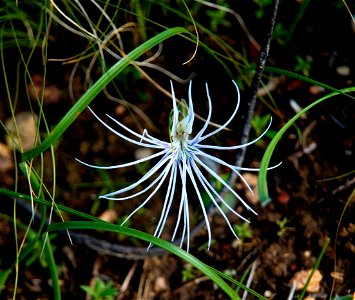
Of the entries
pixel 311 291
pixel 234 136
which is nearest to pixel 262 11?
pixel 234 136

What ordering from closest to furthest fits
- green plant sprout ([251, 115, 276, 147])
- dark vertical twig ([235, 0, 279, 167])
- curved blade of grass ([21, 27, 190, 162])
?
1. curved blade of grass ([21, 27, 190, 162])
2. dark vertical twig ([235, 0, 279, 167])
3. green plant sprout ([251, 115, 276, 147])

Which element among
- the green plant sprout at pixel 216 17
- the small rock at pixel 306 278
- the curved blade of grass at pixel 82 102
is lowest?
the small rock at pixel 306 278

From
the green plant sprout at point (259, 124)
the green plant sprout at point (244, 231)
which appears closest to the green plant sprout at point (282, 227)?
the green plant sprout at point (244, 231)

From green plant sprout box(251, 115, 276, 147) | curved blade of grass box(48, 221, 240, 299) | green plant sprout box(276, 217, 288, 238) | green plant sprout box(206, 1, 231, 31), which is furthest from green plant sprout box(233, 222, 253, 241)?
green plant sprout box(206, 1, 231, 31)

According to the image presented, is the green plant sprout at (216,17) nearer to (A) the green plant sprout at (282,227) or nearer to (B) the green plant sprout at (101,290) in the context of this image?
(A) the green plant sprout at (282,227)

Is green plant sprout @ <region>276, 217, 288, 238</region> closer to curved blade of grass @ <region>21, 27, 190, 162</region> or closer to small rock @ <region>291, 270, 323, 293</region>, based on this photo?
small rock @ <region>291, 270, 323, 293</region>

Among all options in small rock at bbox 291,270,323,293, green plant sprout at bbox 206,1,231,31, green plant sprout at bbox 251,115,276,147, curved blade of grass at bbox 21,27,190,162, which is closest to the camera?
curved blade of grass at bbox 21,27,190,162

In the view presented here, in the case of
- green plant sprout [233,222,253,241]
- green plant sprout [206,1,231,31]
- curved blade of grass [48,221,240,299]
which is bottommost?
green plant sprout [233,222,253,241]

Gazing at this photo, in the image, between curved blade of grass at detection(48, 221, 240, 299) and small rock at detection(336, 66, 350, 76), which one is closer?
curved blade of grass at detection(48, 221, 240, 299)

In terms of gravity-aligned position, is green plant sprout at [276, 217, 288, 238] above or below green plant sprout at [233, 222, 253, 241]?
above

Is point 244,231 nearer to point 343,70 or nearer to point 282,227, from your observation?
point 282,227
